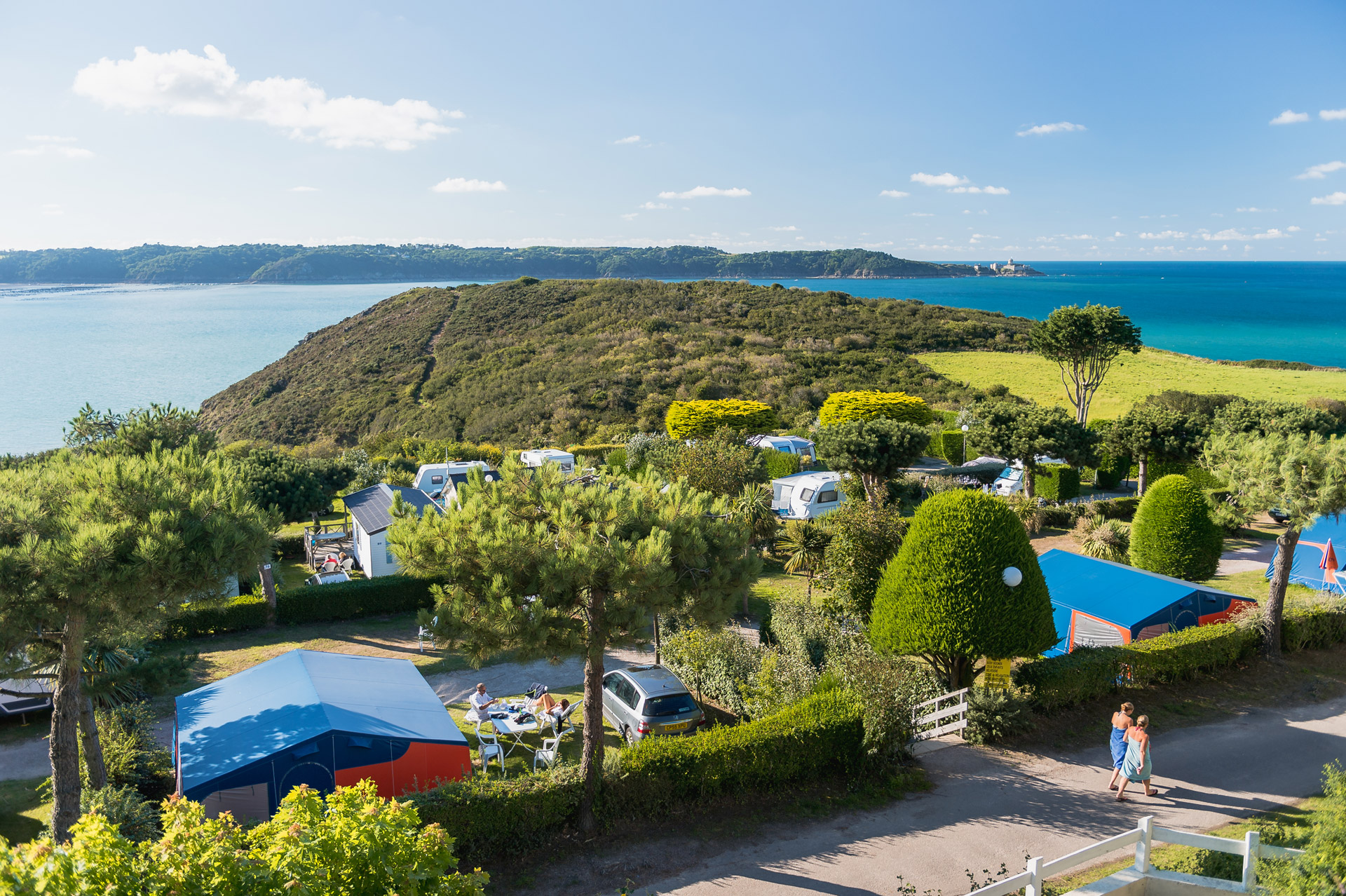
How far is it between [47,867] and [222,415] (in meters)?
77.0

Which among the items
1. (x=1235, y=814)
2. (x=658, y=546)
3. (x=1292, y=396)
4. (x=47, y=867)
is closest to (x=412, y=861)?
(x=47, y=867)

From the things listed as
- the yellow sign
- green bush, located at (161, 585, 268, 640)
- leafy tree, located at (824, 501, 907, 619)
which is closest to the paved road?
the yellow sign

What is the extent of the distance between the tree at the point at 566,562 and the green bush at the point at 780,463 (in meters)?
21.4

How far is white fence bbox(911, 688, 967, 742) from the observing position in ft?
34.8

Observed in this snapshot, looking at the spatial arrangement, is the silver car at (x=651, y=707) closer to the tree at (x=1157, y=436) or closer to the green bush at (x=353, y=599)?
the green bush at (x=353, y=599)

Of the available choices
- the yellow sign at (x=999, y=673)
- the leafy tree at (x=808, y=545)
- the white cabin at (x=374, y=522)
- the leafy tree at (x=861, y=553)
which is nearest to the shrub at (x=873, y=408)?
the leafy tree at (x=808, y=545)

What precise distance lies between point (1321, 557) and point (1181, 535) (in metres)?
4.11

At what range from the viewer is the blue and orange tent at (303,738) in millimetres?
8523

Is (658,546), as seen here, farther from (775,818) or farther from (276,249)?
(276,249)

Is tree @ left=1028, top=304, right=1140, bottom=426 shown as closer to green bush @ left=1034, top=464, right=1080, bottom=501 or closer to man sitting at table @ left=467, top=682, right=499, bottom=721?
green bush @ left=1034, top=464, right=1080, bottom=501

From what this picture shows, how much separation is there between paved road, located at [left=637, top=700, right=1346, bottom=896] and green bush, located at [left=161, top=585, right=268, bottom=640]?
42.5 ft

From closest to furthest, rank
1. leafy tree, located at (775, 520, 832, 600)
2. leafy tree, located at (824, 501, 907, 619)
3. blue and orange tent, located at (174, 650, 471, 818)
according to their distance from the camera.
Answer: blue and orange tent, located at (174, 650, 471, 818) < leafy tree, located at (824, 501, 907, 619) < leafy tree, located at (775, 520, 832, 600)

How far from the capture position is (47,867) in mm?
3266

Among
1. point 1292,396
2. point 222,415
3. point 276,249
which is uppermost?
point 276,249
